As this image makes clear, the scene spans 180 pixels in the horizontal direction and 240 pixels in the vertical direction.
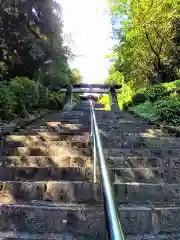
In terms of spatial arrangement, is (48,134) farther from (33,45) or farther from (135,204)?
(33,45)

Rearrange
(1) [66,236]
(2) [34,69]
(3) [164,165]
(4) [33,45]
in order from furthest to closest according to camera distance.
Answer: (2) [34,69] < (4) [33,45] < (3) [164,165] < (1) [66,236]

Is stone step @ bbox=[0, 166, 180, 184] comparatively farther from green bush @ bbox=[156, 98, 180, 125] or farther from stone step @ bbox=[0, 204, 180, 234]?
green bush @ bbox=[156, 98, 180, 125]

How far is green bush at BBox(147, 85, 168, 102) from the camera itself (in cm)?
1187

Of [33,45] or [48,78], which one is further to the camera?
[48,78]

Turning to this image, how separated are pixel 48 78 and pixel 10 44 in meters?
4.07

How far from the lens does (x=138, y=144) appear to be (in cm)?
509

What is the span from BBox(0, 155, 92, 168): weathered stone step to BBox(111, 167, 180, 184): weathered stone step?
0.48m

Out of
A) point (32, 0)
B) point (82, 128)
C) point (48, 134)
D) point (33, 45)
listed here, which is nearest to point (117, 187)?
point (48, 134)

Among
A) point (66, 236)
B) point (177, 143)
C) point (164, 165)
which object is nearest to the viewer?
point (66, 236)

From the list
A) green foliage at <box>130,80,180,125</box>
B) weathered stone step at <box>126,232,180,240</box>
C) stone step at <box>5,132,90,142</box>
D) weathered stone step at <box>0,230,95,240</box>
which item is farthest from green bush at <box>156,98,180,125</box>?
weathered stone step at <box>0,230,95,240</box>

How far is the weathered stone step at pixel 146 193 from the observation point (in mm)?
3004

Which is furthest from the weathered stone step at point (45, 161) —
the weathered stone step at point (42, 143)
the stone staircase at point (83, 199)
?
the weathered stone step at point (42, 143)

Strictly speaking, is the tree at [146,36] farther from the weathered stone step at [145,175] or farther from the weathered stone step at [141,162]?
the weathered stone step at [145,175]

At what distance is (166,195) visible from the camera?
3057mm
